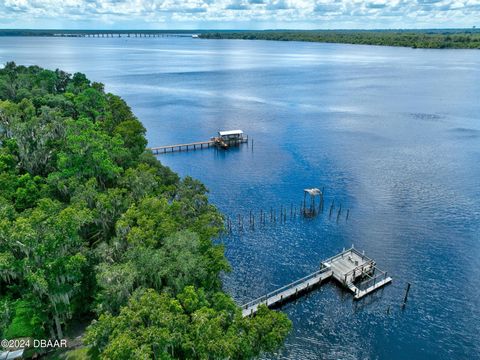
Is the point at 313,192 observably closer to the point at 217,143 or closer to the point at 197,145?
the point at 217,143

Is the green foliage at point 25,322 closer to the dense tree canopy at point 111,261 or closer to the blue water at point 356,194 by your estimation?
the dense tree canopy at point 111,261

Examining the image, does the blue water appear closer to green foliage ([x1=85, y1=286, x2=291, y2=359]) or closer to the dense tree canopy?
green foliage ([x1=85, y1=286, x2=291, y2=359])

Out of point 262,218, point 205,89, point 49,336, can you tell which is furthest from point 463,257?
point 205,89

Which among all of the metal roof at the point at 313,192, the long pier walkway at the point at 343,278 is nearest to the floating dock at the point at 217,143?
the metal roof at the point at 313,192

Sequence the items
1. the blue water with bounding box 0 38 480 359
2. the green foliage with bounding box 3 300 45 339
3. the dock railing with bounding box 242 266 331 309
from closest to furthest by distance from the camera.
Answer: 1. the green foliage with bounding box 3 300 45 339
2. the blue water with bounding box 0 38 480 359
3. the dock railing with bounding box 242 266 331 309

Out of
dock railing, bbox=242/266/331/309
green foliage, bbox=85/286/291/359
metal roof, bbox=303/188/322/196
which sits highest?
green foliage, bbox=85/286/291/359

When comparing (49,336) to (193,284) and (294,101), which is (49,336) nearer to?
(193,284)

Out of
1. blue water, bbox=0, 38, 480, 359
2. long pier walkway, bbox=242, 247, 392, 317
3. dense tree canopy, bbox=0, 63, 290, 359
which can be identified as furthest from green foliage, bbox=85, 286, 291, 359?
long pier walkway, bbox=242, 247, 392, 317
